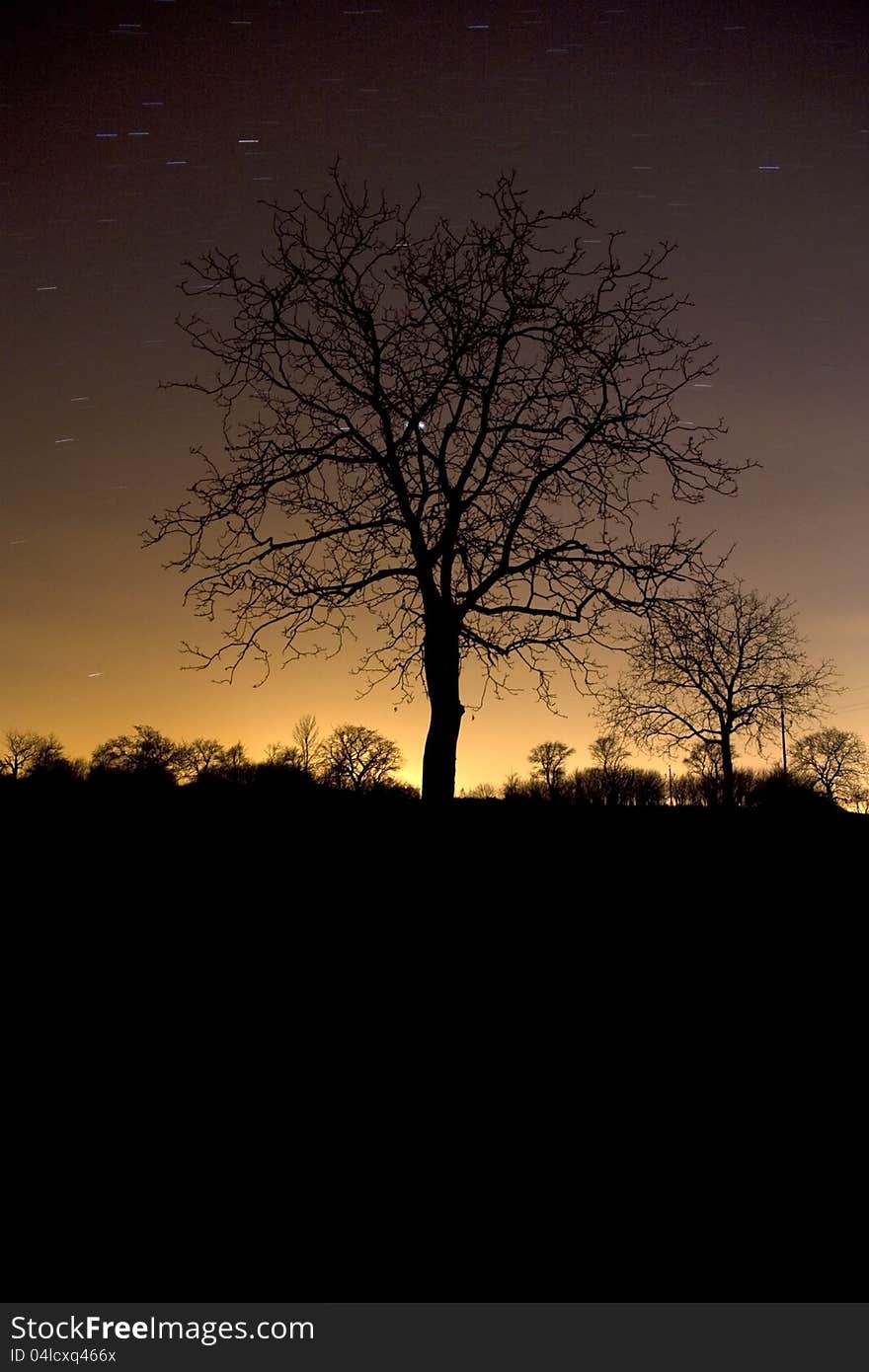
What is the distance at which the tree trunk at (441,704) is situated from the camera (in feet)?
41.4

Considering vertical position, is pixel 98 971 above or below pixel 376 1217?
above

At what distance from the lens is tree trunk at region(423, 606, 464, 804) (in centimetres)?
1262

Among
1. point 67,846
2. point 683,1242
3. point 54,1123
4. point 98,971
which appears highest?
Result: point 67,846

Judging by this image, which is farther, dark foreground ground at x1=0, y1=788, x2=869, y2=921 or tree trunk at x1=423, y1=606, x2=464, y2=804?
tree trunk at x1=423, y1=606, x2=464, y2=804

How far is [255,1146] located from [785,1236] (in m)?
2.50

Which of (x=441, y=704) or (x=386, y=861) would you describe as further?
(x=441, y=704)

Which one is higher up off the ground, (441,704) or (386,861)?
(441,704)

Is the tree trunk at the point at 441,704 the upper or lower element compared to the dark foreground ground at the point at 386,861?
upper

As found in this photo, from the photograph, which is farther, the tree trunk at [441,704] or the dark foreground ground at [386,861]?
the tree trunk at [441,704]

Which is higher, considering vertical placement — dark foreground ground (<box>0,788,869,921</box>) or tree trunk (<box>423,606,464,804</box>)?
tree trunk (<box>423,606,464,804</box>)

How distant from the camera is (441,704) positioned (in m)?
12.7

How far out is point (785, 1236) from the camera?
4086 millimetres
